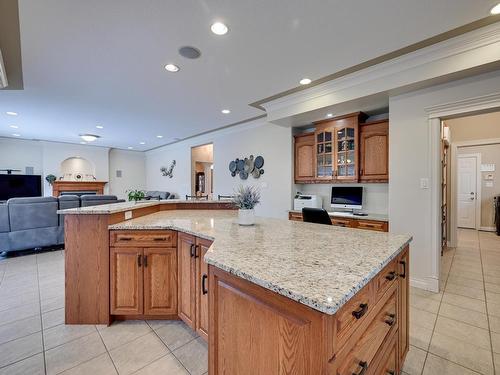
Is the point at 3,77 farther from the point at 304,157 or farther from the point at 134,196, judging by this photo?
the point at 304,157

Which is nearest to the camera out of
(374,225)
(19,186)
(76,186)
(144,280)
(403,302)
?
(403,302)

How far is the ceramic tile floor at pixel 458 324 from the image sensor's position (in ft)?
5.48

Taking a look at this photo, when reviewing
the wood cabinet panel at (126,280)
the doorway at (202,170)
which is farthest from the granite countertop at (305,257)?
the doorway at (202,170)

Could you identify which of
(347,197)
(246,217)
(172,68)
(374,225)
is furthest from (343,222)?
(172,68)

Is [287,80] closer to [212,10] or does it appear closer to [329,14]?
[329,14]

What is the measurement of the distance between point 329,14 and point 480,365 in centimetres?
283

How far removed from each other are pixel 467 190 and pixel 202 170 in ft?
25.6

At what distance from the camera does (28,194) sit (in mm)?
7309

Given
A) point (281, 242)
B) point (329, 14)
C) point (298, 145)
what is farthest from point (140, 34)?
point (298, 145)

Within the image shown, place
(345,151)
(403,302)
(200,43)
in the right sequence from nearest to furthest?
(403,302) → (200,43) → (345,151)

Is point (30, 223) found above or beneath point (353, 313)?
beneath

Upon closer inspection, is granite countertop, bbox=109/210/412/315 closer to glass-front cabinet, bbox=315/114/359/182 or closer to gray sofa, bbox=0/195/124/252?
glass-front cabinet, bbox=315/114/359/182

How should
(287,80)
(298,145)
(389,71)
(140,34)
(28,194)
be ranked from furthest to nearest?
(28,194) → (298,145) → (287,80) → (389,71) → (140,34)

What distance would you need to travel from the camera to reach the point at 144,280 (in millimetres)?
2080
